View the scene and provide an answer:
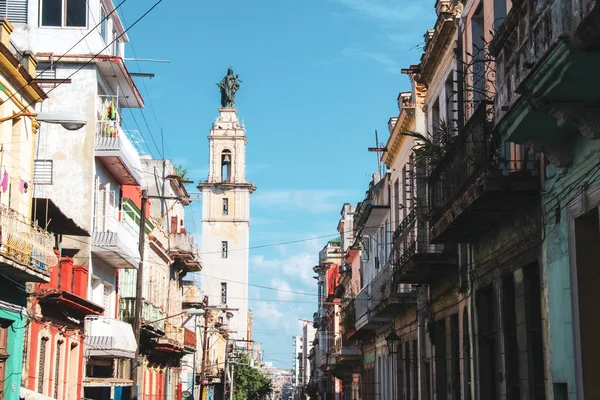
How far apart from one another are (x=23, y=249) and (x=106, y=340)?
37.4ft

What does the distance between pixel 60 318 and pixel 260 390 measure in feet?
278

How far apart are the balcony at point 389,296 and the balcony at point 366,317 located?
0.90 meters

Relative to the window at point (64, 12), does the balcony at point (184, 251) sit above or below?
below

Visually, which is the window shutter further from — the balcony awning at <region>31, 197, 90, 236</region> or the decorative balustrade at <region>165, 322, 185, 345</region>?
the decorative balustrade at <region>165, 322, 185, 345</region>

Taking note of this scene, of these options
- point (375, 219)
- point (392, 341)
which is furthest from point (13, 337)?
point (375, 219)

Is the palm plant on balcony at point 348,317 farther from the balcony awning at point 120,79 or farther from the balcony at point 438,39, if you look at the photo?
the balcony at point 438,39

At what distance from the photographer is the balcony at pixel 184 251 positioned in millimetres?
44438

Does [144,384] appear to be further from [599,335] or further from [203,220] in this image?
[203,220]

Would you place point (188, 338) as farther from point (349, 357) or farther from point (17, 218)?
point (17, 218)

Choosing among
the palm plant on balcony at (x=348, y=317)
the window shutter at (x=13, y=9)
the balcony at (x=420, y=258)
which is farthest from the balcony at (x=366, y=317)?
the window shutter at (x=13, y=9)

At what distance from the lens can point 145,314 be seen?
36281 millimetres

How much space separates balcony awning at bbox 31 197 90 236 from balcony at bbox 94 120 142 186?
328 cm

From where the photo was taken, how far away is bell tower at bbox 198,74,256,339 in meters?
91.1

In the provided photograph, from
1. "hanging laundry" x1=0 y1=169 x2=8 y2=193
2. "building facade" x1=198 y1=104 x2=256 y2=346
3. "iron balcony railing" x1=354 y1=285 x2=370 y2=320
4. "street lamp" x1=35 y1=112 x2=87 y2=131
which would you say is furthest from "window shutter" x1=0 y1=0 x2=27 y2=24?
"building facade" x1=198 y1=104 x2=256 y2=346
